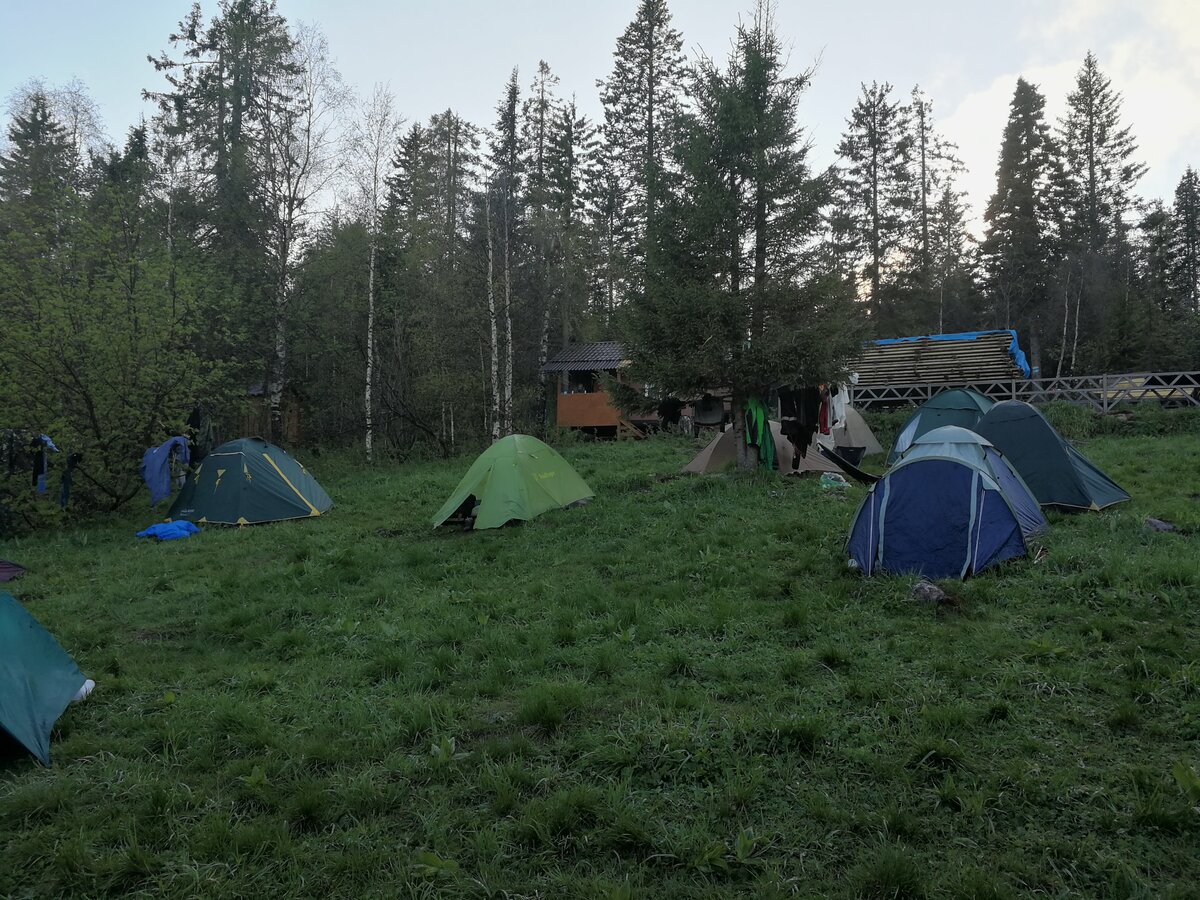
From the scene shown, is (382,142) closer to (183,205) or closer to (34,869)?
(183,205)

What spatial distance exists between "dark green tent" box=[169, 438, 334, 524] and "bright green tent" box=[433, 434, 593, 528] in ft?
10.1

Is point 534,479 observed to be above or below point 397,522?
above

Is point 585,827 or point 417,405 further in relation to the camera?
point 417,405

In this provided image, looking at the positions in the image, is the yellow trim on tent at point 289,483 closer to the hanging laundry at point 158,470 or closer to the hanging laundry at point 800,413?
the hanging laundry at point 158,470

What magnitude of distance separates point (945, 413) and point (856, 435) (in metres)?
2.45

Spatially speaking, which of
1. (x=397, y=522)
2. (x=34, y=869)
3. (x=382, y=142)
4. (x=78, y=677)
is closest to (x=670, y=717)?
(x=34, y=869)

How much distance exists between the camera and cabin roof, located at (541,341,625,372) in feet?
74.5

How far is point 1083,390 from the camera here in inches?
676

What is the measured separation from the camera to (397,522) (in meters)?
10.9

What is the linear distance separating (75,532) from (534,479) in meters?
7.21

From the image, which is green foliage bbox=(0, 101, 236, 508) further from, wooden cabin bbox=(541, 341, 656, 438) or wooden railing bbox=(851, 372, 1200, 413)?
wooden railing bbox=(851, 372, 1200, 413)

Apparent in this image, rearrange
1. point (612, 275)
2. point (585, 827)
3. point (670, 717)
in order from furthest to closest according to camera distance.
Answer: point (612, 275) < point (670, 717) < point (585, 827)

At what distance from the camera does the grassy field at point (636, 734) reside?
2787 mm

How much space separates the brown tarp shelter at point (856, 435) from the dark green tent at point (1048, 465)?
216 inches
